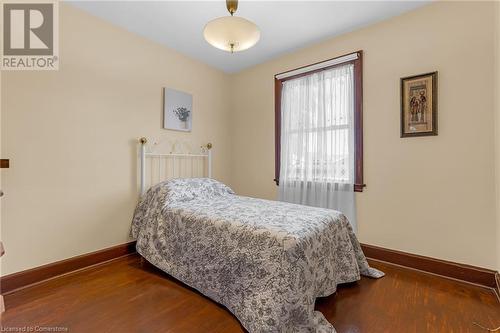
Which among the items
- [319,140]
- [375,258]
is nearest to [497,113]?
[319,140]

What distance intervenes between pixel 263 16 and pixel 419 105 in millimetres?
1683

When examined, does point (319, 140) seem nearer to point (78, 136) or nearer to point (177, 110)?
point (177, 110)

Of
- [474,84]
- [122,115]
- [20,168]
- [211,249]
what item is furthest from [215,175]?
[474,84]

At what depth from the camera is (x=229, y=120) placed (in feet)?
12.3

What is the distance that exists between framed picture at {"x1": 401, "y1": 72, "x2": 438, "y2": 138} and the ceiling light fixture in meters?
1.54

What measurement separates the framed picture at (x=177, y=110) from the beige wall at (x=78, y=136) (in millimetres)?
83

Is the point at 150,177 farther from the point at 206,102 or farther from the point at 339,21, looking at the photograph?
the point at 339,21

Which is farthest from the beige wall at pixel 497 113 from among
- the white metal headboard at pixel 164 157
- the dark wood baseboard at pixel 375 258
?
the white metal headboard at pixel 164 157

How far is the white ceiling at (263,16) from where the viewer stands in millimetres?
2104

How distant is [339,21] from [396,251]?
234 cm

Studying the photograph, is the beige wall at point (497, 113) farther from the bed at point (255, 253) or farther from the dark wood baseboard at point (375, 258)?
the bed at point (255, 253)

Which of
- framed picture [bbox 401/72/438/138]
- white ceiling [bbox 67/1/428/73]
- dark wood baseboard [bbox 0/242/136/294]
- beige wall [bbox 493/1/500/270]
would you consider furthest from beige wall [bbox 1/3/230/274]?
beige wall [bbox 493/1/500/270]

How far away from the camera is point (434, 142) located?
6.81 ft

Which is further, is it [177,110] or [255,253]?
[177,110]
